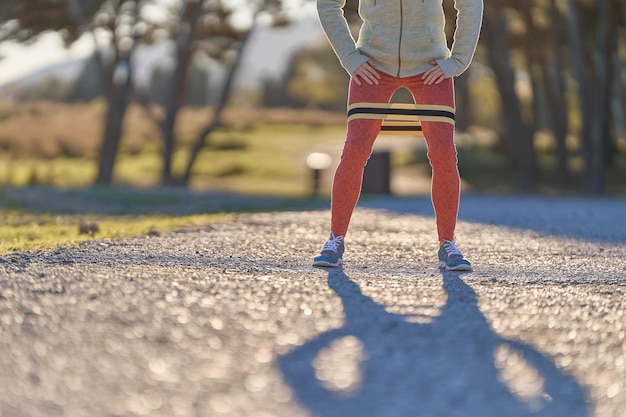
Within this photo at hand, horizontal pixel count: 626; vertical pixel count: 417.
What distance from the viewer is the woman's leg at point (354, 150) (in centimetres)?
618

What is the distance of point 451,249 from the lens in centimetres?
627

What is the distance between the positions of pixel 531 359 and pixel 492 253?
3.76 meters

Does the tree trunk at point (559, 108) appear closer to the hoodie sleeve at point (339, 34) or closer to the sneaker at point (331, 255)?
the hoodie sleeve at point (339, 34)

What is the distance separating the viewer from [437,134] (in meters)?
6.18

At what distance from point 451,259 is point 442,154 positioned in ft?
1.86

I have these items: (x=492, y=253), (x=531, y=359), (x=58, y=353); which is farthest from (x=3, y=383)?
(x=492, y=253)

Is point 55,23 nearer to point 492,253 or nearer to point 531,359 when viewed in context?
point 492,253

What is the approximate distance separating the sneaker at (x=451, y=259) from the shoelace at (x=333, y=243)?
57cm

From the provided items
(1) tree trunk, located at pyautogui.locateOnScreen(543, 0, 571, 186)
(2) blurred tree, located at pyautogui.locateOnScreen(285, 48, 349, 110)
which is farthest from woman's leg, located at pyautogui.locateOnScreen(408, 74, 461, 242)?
(2) blurred tree, located at pyautogui.locateOnScreen(285, 48, 349, 110)

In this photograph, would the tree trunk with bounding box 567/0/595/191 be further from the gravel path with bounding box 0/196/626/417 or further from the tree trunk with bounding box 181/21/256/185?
the gravel path with bounding box 0/196/626/417

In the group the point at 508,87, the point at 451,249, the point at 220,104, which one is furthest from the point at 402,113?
the point at 220,104

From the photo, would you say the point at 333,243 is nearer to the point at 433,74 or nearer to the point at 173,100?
the point at 433,74

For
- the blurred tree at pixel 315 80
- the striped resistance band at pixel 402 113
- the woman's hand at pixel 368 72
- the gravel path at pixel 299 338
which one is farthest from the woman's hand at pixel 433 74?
the blurred tree at pixel 315 80

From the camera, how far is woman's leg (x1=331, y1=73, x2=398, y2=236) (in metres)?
6.18
